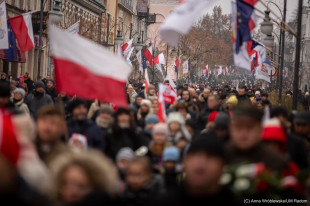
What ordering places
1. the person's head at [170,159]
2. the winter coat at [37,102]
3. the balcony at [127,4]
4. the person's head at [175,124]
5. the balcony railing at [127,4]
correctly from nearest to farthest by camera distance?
1. the person's head at [170,159]
2. the person's head at [175,124]
3. the winter coat at [37,102]
4. the balcony at [127,4]
5. the balcony railing at [127,4]

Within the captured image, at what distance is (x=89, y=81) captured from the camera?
309 inches

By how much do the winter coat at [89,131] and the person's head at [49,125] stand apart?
1.79 m

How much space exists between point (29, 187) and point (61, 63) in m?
3.72

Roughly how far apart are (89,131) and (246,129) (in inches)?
141

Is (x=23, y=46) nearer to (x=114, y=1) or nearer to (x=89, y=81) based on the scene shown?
(x=89, y=81)

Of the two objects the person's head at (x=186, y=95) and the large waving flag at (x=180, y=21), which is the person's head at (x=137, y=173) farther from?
the person's head at (x=186, y=95)

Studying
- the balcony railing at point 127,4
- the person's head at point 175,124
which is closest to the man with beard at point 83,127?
the person's head at point 175,124

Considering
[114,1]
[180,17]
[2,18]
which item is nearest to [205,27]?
[114,1]

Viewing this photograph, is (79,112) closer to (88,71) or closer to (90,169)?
(88,71)

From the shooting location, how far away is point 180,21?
9031mm

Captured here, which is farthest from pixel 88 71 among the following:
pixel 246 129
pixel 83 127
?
pixel 246 129

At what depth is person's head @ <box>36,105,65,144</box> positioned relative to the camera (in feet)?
20.9

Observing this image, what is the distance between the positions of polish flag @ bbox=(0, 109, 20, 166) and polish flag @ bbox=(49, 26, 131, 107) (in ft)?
10.5

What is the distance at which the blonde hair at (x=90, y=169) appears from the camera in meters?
4.36
